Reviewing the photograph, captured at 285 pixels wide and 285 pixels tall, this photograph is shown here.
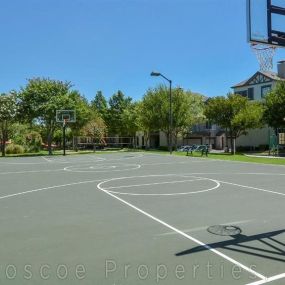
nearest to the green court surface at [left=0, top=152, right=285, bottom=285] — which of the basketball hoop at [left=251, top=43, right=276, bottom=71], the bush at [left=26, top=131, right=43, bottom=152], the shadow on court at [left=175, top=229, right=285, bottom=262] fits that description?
the shadow on court at [left=175, top=229, right=285, bottom=262]

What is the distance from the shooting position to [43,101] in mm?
42844

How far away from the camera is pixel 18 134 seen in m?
58.4

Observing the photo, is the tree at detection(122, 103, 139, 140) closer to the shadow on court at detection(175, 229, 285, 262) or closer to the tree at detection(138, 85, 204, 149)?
the tree at detection(138, 85, 204, 149)

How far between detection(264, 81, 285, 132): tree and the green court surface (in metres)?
27.2

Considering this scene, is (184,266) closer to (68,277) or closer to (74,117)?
(68,277)

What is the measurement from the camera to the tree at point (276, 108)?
38.8 metres

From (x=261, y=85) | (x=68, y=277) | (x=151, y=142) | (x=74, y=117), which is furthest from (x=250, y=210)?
(x=151, y=142)

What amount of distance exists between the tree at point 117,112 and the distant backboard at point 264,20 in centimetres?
6194

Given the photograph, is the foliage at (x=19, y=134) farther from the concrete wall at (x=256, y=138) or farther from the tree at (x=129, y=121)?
the concrete wall at (x=256, y=138)

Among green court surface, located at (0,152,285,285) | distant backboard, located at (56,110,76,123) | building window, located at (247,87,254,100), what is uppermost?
building window, located at (247,87,254,100)

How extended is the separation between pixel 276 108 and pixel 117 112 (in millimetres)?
40138

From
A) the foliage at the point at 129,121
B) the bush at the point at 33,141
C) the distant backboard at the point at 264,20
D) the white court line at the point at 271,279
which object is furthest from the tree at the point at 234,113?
the white court line at the point at 271,279

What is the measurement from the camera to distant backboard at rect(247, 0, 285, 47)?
29.8 ft

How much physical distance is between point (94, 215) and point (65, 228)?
1363mm
